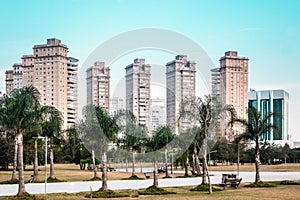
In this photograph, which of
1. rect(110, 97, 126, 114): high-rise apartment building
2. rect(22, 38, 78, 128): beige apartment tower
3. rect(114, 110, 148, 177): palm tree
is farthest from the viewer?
rect(22, 38, 78, 128): beige apartment tower

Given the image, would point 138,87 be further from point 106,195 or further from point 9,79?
point 9,79

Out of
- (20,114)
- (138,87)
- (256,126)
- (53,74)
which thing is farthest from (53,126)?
(53,74)

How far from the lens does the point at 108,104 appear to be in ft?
104

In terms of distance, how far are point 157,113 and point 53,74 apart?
8208 centimetres

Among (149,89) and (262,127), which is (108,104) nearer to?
(149,89)

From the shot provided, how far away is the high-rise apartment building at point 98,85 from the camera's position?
3109 cm

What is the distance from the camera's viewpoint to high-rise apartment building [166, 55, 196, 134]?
112 feet

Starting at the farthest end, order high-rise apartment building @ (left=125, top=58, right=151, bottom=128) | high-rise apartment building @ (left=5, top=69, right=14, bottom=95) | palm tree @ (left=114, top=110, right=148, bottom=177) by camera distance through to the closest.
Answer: high-rise apartment building @ (left=5, top=69, right=14, bottom=95)
high-rise apartment building @ (left=125, top=58, right=151, bottom=128)
palm tree @ (left=114, top=110, right=148, bottom=177)

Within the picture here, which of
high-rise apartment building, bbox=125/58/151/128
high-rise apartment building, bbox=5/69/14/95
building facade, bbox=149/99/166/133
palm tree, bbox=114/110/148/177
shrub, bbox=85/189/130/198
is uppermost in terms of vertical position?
high-rise apartment building, bbox=5/69/14/95

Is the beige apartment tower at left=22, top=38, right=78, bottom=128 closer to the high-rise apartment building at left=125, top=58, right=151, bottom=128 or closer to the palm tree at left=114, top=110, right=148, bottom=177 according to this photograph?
the palm tree at left=114, top=110, right=148, bottom=177

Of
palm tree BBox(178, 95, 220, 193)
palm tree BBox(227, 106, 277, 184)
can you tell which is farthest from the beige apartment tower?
palm tree BBox(178, 95, 220, 193)

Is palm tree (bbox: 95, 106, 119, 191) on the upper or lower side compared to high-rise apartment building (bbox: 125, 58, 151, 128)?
lower

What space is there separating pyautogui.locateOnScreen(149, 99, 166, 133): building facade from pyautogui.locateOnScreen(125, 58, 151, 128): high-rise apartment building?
738mm

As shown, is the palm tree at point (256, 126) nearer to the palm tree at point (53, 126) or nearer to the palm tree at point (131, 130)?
the palm tree at point (131, 130)
